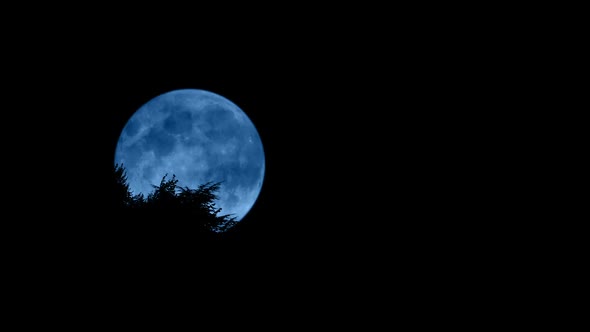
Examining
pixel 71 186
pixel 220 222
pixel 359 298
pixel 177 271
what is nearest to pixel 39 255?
pixel 71 186

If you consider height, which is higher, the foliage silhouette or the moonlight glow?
the moonlight glow

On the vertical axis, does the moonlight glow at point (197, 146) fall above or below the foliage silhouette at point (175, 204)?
above

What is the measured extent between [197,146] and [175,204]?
3.27 metres

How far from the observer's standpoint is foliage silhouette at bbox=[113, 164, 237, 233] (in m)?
4.74

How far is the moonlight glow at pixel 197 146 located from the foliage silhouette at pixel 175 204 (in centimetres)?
129

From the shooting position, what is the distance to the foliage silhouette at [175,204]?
4.74m

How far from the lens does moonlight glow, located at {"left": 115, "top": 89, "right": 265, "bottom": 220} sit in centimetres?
727

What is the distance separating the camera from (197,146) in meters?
7.84

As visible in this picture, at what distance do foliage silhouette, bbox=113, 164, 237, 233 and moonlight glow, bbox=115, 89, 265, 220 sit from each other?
1.29m

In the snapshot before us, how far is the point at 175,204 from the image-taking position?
4867mm

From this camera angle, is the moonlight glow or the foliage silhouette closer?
the foliage silhouette

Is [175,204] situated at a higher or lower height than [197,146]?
lower

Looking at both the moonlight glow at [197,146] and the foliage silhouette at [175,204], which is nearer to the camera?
the foliage silhouette at [175,204]

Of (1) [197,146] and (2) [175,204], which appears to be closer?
(2) [175,204]
